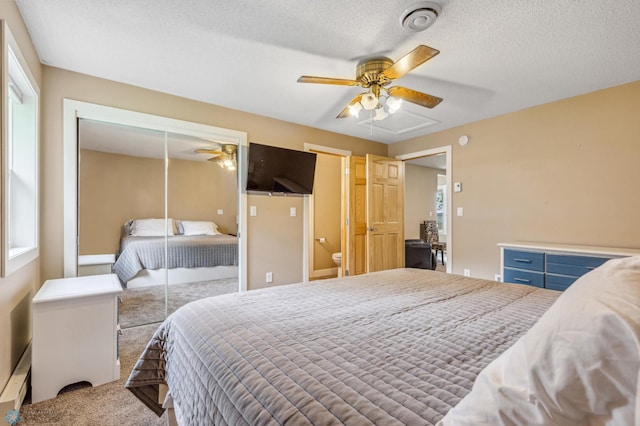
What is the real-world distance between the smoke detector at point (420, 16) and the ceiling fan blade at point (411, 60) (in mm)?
194

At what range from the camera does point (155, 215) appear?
A: 3.05 metres

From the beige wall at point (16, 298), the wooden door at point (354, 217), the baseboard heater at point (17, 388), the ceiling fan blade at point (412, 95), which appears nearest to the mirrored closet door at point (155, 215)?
the beige wall at point (16, 298)

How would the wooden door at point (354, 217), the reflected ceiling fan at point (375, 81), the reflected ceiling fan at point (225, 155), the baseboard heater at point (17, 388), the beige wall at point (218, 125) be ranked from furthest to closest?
1. the wooden door at point (354, 217)
2. the reflected ceiling fan at point (225, 155)
3. the beige wall at point (218, 125)
4. the reflected ceiling fan at point (375, 81)
5. the baseboard heater at point (17, 388)

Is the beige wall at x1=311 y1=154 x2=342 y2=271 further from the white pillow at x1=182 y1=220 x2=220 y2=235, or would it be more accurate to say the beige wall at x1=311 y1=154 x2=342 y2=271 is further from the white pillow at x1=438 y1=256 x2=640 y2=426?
the white pillow at x1=438 y1=256 x2=640 y2=426

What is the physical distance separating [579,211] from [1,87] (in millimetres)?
4534

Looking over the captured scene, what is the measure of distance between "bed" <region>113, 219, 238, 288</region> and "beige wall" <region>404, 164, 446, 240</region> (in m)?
4.64

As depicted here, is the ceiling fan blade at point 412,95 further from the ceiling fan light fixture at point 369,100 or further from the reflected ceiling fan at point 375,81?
the ceiling fan light fixture at point 369,100

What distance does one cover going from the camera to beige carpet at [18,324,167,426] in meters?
1.58

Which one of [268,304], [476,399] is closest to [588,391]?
[476,399]

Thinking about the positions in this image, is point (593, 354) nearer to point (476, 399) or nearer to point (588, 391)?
point (588, 391)

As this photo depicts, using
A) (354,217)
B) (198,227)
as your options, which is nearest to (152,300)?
(198,227)

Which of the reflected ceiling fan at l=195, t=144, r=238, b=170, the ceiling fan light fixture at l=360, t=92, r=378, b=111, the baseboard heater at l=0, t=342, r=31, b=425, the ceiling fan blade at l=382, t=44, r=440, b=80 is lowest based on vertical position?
the baseboard heater at l=0, t=342, r=31, b=425

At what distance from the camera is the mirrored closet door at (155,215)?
2.71m

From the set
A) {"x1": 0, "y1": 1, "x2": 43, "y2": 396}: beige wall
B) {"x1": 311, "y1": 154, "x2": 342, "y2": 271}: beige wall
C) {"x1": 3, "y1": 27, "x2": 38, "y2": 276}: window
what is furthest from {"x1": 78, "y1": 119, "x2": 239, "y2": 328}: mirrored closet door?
{"x1": 311, "y1": 154, "x2": 342, "y2": 271}: beige wall
